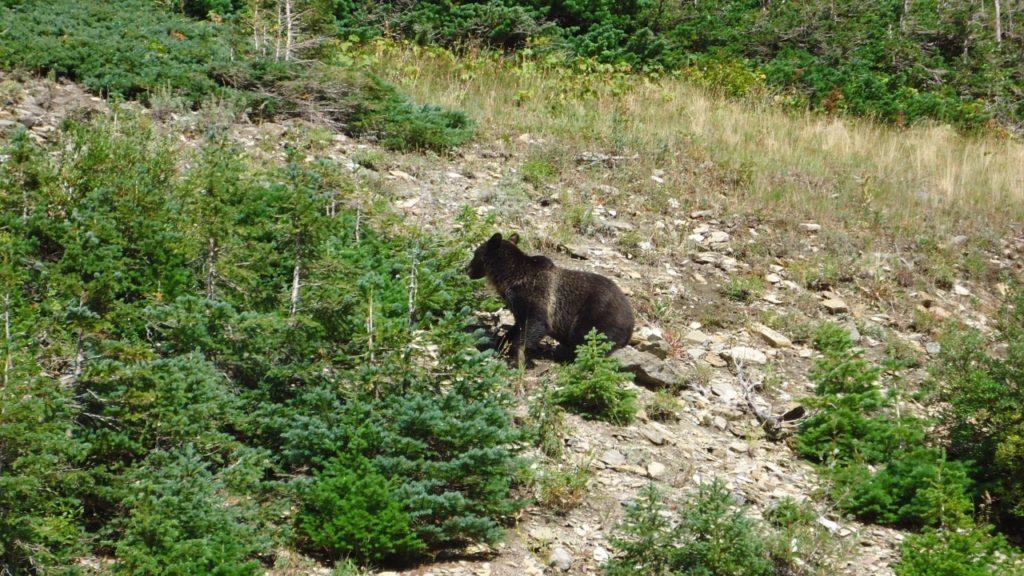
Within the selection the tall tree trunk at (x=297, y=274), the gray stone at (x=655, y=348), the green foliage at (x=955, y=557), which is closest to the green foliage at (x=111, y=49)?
the tall tree trunk at (x=297, y=274)

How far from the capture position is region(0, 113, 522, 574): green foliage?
470 cm

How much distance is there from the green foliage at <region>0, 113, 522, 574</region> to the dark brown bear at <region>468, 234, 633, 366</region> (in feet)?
3.52

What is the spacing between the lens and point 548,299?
8430 millimetres

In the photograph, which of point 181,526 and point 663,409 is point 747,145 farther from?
point 181,526

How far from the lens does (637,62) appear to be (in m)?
18.4

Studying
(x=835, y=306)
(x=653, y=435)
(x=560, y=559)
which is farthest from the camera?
(x=835, y=306)

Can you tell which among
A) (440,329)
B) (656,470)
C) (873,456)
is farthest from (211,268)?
(873,456)

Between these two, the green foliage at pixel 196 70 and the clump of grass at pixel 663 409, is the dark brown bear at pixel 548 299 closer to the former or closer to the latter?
the clump of grass at pixel 663 409

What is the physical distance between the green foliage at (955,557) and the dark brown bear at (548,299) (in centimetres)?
309

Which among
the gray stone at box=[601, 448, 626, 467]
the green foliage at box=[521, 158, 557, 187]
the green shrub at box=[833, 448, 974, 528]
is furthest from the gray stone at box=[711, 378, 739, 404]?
the green foliage at box=[521, 158, 557, 187]

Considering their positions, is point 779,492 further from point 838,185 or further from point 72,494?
point 838,185

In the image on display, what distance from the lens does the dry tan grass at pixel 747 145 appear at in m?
13.0

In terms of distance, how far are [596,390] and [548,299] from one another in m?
1.37

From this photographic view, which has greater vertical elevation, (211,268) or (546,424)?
(211,268)
